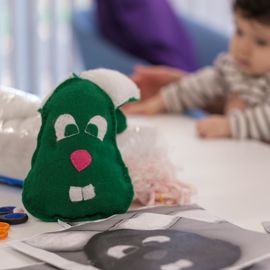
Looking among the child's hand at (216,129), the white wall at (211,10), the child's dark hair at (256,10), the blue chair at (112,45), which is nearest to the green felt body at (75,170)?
the child's hand at (216,129)

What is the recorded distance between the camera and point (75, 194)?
2.96 feet

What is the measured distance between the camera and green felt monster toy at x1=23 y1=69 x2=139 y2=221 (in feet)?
2.97

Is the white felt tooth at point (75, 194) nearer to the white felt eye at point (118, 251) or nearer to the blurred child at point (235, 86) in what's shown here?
the white felt eye at point (118, 251)

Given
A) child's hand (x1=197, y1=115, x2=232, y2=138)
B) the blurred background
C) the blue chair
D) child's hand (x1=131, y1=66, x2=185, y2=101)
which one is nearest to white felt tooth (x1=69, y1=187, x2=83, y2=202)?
child's hand (x1=197, y1=115, x2=232, y2=138)

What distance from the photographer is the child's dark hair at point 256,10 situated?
1525 millimetres

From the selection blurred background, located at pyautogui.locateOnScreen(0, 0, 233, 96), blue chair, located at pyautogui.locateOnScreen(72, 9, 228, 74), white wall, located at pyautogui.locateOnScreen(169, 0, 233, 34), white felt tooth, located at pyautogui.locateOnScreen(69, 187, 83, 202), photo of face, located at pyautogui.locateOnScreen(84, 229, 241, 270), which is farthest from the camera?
white wall, located at pyautogui.locateOnScreen(169, 0, 233, 34)

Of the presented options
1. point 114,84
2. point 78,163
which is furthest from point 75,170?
point 114,84

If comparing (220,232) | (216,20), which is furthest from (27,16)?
(220,232)

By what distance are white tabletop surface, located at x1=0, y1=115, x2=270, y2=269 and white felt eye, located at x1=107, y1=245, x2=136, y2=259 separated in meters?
0.09

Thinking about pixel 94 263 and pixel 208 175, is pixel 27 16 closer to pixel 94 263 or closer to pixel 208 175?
pixel 208 175

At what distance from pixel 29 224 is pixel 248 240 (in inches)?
11.0

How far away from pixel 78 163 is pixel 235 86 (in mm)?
790

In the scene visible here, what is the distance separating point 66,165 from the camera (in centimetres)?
90

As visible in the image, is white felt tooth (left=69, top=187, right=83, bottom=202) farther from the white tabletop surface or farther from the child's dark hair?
the child's dark hair
